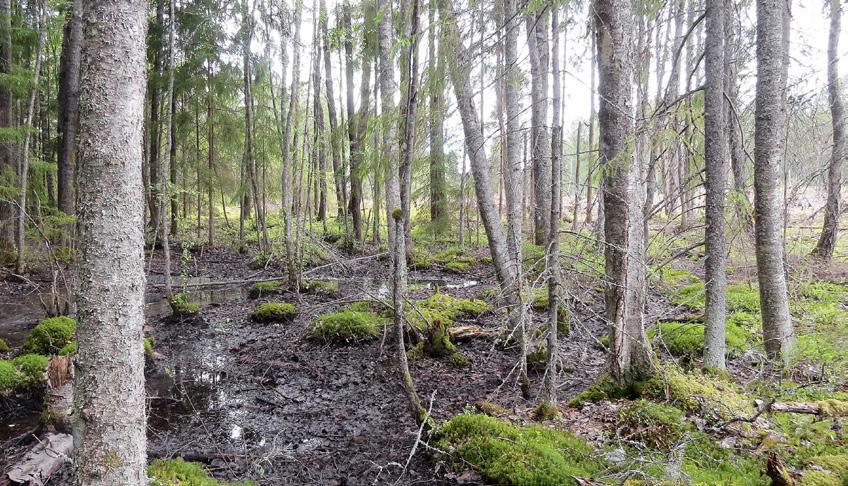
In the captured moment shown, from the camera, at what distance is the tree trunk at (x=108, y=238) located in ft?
6.48

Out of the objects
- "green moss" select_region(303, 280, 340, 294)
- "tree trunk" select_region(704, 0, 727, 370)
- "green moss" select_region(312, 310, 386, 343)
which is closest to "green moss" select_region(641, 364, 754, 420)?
"tree trunk" select_region(704, 0, 727, 370)

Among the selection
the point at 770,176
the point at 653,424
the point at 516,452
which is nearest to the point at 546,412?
the point at 516,452

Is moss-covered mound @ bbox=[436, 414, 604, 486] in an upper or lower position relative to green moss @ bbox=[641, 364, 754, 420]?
lower

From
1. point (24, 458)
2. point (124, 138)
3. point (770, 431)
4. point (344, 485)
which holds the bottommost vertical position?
point (344, 485)

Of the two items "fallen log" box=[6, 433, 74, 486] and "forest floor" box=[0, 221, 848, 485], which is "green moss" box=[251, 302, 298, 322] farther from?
"fallen log" box=[6, 433, 74, 486]

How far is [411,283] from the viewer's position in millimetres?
12445

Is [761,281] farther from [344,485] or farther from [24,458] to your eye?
[24,458]

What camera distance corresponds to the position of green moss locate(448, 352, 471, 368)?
6598mm

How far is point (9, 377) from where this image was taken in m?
5.26

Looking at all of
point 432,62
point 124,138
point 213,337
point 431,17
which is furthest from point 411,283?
point 124,138

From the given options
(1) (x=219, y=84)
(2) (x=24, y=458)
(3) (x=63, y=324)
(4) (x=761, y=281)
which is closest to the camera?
(2) (x=24, y=458)

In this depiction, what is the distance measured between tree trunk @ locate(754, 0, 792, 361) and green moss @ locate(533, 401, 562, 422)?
Result: 2.70 meters

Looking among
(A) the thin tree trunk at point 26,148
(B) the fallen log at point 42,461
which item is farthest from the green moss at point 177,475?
(A) the thin tree trunk at point 26,148

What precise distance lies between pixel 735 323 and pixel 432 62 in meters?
6.40
